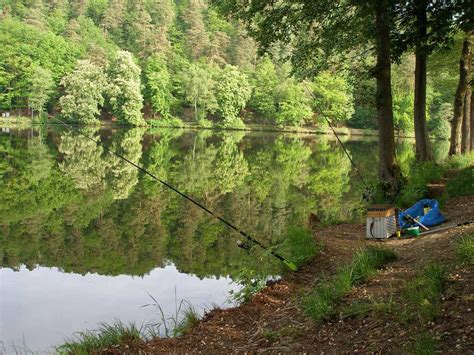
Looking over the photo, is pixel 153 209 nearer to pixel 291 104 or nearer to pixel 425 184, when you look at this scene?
pixel 425 184

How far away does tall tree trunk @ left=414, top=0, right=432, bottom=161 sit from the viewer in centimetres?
1269

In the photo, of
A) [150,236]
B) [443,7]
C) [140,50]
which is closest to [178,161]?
[150,236]

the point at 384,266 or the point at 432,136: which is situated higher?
the point at 432,136

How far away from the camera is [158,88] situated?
239 ft

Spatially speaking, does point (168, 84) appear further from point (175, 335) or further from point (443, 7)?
point (175, 335)

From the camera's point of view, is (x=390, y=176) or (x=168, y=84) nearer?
(x=390, y=176)

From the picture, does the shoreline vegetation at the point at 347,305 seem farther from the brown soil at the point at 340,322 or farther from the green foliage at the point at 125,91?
the green foliage at the point at 125,91

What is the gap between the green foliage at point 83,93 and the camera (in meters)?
61.2

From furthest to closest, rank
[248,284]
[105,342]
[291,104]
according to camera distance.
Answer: [291,104], [248,284], [105,342]

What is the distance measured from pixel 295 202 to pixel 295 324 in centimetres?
1201

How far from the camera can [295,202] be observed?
17156mm

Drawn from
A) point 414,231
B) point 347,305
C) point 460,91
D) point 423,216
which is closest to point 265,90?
point 460,91

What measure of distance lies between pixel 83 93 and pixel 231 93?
829 inches

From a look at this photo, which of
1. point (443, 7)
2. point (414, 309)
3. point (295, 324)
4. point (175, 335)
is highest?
point (443, 7)
